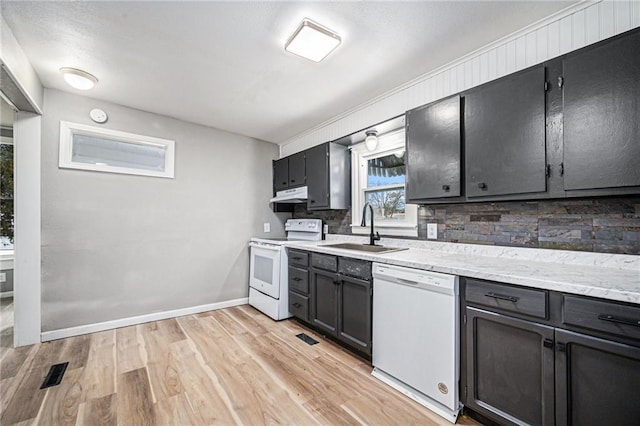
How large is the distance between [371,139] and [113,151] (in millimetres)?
2908

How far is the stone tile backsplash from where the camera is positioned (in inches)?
60.5

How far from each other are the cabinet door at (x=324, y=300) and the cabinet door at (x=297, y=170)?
4.56 ft

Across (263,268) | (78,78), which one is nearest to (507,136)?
(263,268)

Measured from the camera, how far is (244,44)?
1992 millimetres

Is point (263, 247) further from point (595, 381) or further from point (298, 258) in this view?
point (595, 381)

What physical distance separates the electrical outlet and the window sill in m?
0.12

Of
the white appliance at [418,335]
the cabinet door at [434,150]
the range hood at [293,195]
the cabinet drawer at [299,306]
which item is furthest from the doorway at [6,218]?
the cabinet door at [434,150]

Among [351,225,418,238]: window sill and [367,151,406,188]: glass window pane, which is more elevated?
[367,151,406,188]: glass window pane

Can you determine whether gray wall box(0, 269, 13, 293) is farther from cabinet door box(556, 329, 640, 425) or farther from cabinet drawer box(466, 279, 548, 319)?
cabinet door box(556, 329, 640, 425)

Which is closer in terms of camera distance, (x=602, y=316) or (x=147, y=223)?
(x=602, y=316)

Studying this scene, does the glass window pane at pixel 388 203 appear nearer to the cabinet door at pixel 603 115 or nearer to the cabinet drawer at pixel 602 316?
the cabinet door at pixel 603 115

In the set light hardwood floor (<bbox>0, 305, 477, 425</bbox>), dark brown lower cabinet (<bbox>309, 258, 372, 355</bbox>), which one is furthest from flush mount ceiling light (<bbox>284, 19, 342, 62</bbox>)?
light hardwood floor (<bbox>0, 305, 477, 425</bbox>)

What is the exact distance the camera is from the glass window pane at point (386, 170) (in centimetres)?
282

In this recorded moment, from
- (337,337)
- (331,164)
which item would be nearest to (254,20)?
(331,164)
